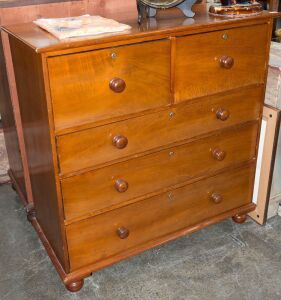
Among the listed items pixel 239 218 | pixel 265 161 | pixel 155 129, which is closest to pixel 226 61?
pixel 155 129

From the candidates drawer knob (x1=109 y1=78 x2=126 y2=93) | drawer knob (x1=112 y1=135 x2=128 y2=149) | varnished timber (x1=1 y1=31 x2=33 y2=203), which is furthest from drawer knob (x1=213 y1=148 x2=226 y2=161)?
varnished timber (x1=1 y1=31 x2=33 y2=203)

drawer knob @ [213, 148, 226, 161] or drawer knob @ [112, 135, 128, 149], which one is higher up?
drawer knob @ [112, 135, 128, 149]

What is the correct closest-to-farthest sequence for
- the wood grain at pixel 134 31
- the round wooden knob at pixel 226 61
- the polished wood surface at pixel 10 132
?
1. the wood grain at pixel 134 31
2. the round wooden knob at pixel 226 61
3. the polished wood surface at pixel 10 132

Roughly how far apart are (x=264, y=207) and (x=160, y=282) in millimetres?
667

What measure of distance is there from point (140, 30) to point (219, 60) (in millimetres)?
371

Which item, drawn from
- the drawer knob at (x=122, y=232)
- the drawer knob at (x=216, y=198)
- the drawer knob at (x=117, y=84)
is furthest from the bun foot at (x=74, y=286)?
the drawer knob at (x=117, y=84)

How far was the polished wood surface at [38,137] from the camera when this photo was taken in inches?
55.1

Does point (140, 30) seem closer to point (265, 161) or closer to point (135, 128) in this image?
point (135, 128)

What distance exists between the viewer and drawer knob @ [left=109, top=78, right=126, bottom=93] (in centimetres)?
140

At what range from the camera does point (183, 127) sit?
1674 mm

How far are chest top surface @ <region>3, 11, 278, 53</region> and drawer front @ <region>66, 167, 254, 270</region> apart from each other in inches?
26.9

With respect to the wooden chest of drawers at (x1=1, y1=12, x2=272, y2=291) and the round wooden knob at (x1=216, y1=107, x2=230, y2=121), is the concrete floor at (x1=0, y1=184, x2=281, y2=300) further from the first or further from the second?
the round wooden knob at (x1=216, y1=107, x2=230, y2=121)

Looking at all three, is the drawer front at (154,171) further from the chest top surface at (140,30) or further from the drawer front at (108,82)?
the chest top surface at (140,30)

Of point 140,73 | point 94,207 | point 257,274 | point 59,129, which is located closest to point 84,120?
point 59,129
